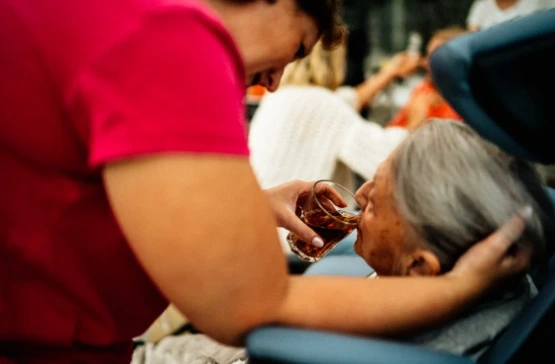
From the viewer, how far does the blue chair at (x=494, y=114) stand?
81 centimetres

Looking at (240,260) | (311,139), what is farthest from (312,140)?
(240,260)

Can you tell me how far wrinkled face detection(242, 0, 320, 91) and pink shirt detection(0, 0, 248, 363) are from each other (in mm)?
159

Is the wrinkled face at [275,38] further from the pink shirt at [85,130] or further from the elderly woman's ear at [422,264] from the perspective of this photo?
the elderly woman's ear at [422,264]

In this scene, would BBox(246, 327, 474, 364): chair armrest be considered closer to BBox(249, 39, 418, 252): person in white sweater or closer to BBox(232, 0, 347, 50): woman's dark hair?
BBox(232, 0, 347, 50): woman's dark hair

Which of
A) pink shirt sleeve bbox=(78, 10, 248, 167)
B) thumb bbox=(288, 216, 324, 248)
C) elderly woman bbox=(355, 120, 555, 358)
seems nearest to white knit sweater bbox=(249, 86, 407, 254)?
thumb bbox=(288, 216, 324, 248)

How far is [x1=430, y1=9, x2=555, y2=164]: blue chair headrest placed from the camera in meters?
0.85

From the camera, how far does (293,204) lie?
1302 mm

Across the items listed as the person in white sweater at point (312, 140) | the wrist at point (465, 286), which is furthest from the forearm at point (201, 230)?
the person in white sweater at point (312, 140)

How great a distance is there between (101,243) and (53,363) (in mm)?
222

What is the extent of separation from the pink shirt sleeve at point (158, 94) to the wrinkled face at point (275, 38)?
0.75ft

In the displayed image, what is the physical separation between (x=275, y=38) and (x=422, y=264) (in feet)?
1.50

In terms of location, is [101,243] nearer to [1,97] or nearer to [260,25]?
[1,97]

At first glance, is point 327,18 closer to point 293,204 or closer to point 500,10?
point 293,204

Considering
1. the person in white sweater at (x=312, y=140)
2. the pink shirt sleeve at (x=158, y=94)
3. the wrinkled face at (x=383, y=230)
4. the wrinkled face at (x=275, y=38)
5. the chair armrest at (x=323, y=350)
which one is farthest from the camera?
the person in white sweater at (x=312, y=140)
